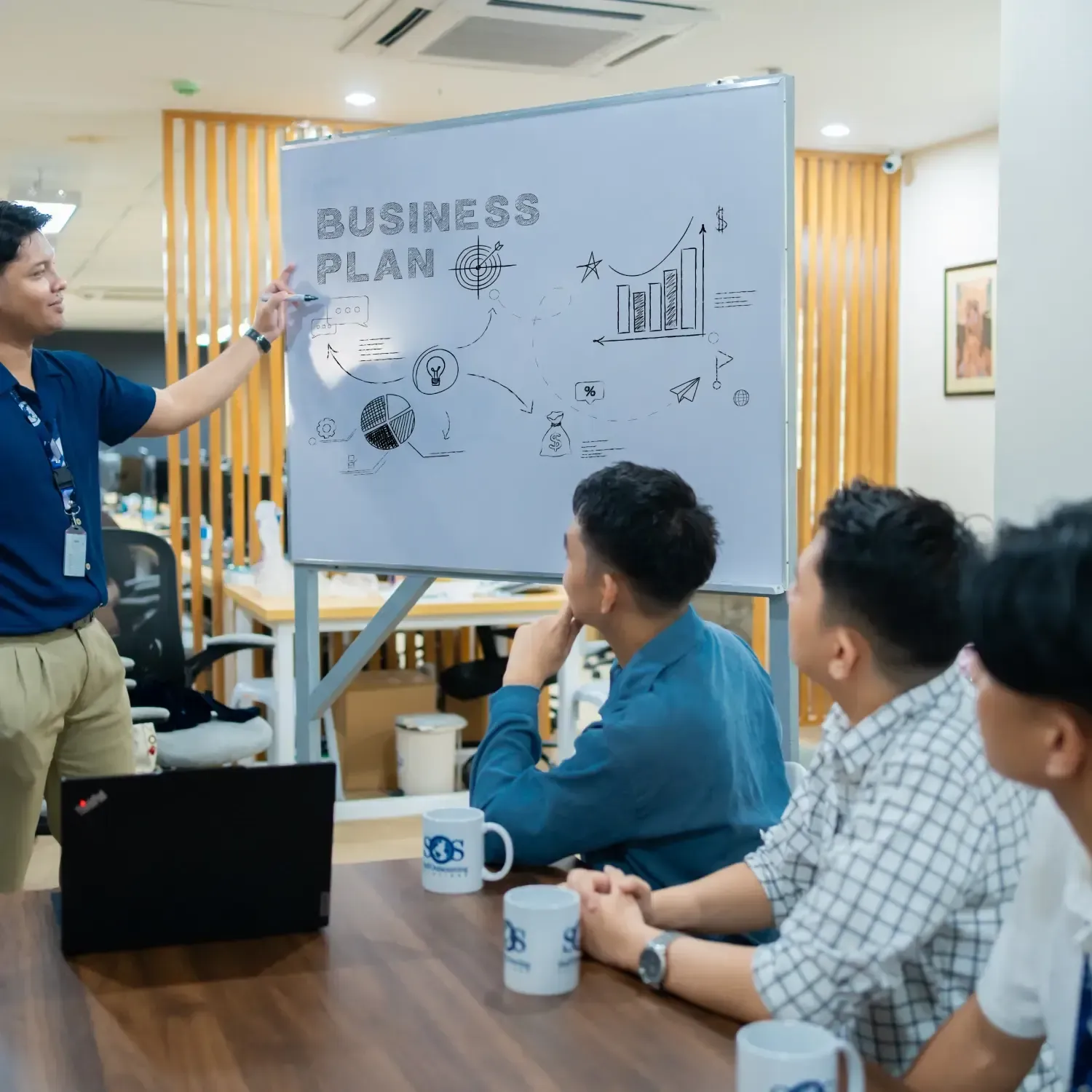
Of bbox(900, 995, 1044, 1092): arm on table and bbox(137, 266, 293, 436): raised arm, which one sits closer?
bbox(900, 995, 1044, 1092): arm on table

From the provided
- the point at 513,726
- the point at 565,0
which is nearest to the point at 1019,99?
the point at 565,0

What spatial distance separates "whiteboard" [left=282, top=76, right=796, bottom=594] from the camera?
250 cm

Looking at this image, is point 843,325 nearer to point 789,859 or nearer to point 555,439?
point 555,439

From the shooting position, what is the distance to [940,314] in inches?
235

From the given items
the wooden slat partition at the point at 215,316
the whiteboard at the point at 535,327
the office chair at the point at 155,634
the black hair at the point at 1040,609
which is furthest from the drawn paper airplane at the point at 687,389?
the wooden slat partition at the point at 215,316

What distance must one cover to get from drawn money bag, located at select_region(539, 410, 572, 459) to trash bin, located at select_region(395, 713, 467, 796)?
230cm

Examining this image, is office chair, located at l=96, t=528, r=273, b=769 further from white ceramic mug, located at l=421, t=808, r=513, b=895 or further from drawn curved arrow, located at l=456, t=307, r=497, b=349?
white ceramic mug, located at l=421, t=808, r=513, b=895

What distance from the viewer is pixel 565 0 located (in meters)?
3.97

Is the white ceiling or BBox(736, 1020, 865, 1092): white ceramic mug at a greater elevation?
the white ceiling

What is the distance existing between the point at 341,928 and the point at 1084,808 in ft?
2.79

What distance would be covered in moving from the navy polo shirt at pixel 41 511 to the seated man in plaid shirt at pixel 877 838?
147 centimetres

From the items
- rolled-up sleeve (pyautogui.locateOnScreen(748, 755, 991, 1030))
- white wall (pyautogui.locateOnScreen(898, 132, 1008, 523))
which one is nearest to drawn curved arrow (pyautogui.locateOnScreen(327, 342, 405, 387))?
rolled-up sleeve (pyautogui.locateOnScreen(748, 755, 991, 1030))

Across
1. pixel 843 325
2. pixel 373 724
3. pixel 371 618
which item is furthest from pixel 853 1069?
pixel 843 325

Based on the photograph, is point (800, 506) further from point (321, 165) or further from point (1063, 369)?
point (321, 165)
